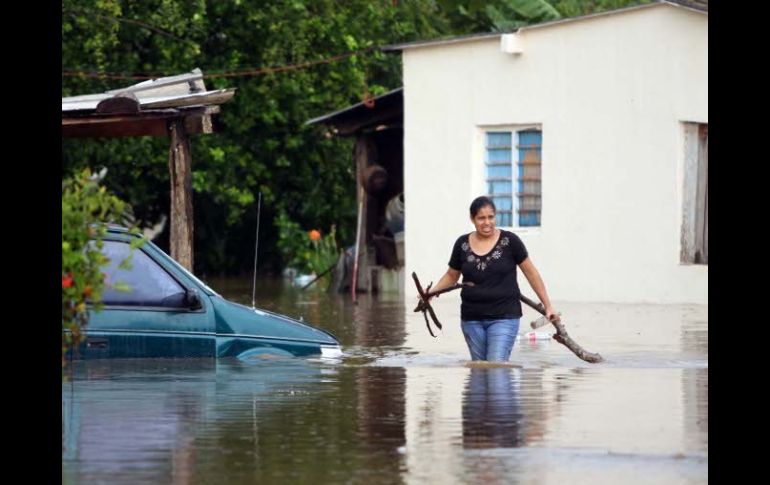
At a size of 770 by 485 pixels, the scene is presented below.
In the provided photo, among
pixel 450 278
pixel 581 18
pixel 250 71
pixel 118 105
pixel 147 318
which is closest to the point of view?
pixel 147 318

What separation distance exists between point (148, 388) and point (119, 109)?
555cm

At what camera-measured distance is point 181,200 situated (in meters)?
19.4

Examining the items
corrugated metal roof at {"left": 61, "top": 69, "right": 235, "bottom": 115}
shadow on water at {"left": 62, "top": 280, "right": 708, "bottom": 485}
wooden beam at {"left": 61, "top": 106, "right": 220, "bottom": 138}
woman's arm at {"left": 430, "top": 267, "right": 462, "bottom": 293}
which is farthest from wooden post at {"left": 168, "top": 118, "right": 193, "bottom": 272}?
woman's arm at {"left": 430, "top": 267, "right": 462, "bottom": 293}

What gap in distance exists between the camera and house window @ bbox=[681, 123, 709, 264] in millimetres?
27797

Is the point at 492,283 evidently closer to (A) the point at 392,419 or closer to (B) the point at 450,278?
(B) the point at 450,278

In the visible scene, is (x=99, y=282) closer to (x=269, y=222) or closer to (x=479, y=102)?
(x=479, y=102)

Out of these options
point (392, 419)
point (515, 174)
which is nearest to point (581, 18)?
point (515, 174)

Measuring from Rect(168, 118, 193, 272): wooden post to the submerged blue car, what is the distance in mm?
5233

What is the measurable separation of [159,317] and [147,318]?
0.09m

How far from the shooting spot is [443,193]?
1193 inches

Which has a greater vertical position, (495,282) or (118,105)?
(118,105)
